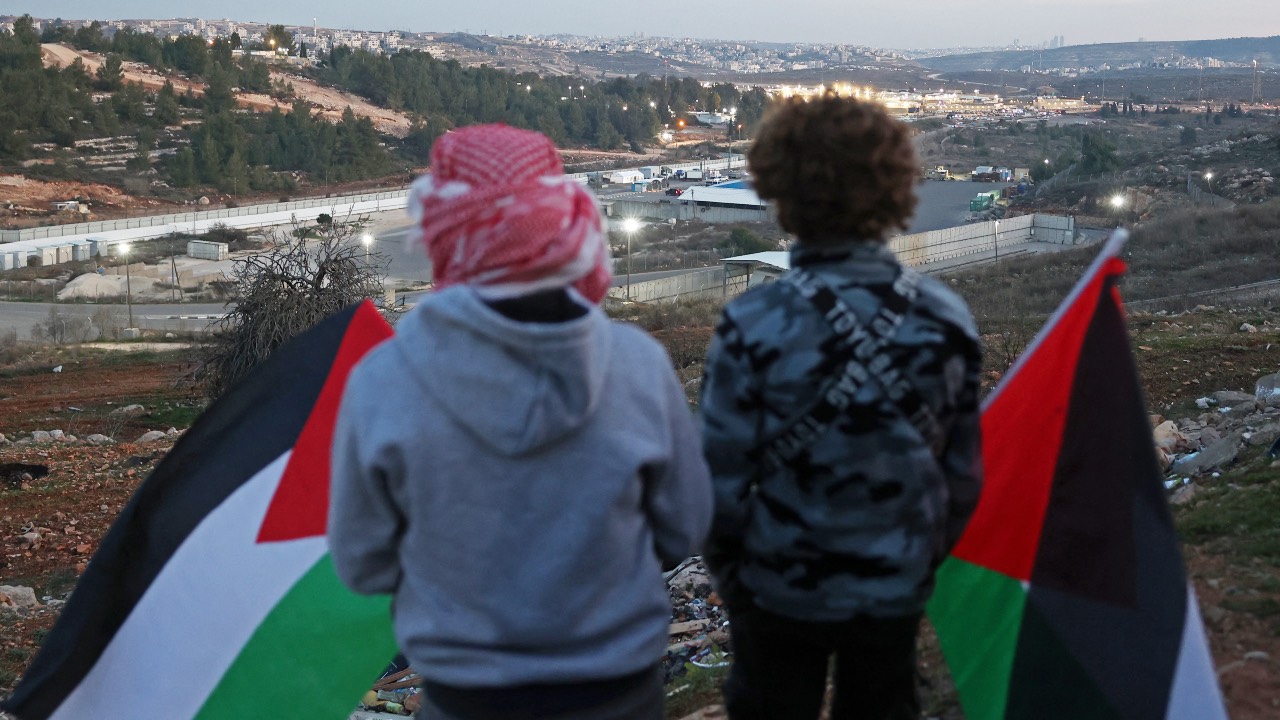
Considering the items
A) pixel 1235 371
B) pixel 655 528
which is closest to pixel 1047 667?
pixel 655 528

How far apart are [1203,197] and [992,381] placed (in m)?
45.9

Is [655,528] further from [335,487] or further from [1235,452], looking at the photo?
[1235,452]

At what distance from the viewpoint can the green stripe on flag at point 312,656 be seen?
10.0 ft

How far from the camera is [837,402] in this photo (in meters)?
2.09

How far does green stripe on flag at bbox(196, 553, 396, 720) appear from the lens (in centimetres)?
305

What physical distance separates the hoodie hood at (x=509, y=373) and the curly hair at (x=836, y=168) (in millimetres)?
565

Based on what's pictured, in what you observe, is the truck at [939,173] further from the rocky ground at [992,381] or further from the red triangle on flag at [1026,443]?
the red triangle on flag at [1026,443]

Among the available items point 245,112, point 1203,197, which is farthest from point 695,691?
point 245,112

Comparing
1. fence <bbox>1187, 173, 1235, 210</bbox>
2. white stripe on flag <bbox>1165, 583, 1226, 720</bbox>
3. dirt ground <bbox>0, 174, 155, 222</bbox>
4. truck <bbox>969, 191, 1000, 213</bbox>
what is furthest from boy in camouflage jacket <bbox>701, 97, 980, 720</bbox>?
dirt ground <bbox>0, 174, 155, 222</bbox>

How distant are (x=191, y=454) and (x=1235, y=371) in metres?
9.98

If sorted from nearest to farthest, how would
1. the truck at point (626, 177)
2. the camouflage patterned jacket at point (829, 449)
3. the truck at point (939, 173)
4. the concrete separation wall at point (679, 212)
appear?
the camouflage patterned jacket at point (829, 449) < the concrete separation wall at point (679, 212) < the truck at point (626, 177) < the truck at point (939, 173)

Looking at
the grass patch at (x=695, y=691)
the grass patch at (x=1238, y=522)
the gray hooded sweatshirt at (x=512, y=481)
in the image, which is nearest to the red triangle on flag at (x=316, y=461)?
the gray hooded sweatshirt at (x=512, y=481)

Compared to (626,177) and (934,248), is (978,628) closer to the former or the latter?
(934,248)

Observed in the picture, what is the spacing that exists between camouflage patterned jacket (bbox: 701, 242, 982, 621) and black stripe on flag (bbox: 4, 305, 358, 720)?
5.36 feet
